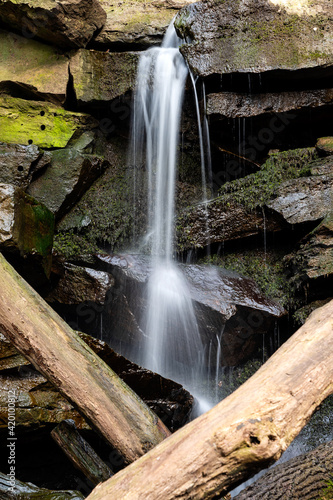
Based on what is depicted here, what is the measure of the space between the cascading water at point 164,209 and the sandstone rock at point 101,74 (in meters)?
0.21

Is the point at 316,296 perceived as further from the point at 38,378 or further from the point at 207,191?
the point at 38,378

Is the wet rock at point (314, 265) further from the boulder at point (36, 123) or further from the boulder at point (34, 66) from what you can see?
the boulder at point (34, 66)

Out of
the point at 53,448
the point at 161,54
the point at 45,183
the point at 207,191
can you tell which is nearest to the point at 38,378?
the point at 53,448

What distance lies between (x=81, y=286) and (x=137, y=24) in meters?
4.81

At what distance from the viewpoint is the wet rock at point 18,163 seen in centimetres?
555

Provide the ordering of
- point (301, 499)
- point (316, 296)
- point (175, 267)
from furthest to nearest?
1. point (175, 267)
2. point (316, 296)
3. point (301, 499)

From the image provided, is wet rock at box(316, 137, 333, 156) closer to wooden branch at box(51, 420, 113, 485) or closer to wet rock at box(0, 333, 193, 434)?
wet rock at box(0, 333, 193, 434)

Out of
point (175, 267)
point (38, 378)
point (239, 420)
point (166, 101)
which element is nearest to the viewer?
point (239, 420)

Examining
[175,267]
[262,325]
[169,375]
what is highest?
[175,267]

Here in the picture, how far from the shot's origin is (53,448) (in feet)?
12.6

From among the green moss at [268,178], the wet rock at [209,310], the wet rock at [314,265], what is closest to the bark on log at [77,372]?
the wet rock at [209,310]

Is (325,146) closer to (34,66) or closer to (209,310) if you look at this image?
(209,310)

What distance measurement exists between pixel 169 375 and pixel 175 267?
4.36ft

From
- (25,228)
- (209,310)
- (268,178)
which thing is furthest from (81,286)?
(268,178)
